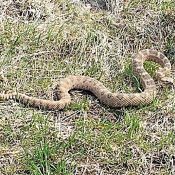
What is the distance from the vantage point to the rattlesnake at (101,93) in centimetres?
736

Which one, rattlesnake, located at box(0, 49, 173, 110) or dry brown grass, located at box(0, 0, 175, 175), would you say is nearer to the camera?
dry brown grass, located at box(0, 0, 175, 175)

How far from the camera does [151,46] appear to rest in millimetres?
9172

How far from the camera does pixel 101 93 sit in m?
7.79

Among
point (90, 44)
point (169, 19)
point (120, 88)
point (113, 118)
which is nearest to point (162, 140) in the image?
point (113, 118)

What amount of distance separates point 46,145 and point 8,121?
968mm

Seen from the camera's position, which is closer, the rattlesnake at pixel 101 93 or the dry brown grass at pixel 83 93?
the dry brown grass at pixel 83 93

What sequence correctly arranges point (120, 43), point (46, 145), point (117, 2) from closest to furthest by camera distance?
1. point (46, 145)
2. point (120, 43)
3. point (117, 2)

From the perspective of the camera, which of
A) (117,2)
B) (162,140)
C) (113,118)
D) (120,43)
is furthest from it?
(117,2)

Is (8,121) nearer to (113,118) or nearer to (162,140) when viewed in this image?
(113,118)

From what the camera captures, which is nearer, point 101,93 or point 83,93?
point 101,93

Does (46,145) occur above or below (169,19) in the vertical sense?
below

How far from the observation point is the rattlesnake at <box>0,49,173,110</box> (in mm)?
7363

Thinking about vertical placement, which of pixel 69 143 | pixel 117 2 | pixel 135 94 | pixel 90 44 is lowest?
pixel 69 143

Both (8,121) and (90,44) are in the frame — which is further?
(90,44)
